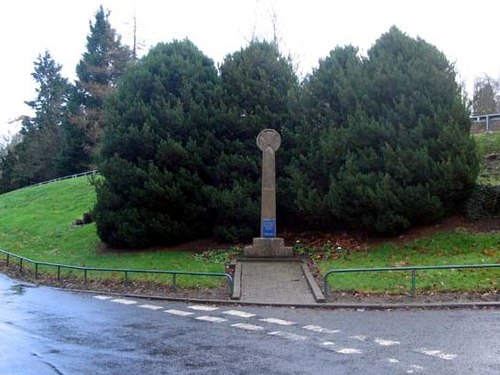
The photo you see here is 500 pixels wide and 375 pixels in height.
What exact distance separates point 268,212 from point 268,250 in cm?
146

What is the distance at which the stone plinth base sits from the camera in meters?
19.5

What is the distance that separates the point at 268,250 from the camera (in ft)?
64.2

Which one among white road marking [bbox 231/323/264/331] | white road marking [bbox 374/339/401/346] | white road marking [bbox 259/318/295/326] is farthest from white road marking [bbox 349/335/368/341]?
white road marking [bbox 231/323/264/331]

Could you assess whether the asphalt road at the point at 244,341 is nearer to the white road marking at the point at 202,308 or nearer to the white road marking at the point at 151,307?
the white road marking at the point at 202,308

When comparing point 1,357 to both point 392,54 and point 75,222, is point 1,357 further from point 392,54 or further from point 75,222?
point 75,222

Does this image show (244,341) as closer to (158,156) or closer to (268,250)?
(268,250)

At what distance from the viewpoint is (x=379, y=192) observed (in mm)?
18906

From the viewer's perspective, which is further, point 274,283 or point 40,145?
point 40,145

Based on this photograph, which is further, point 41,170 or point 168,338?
point 41,170

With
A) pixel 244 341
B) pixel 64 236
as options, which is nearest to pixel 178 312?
pixel 244 341

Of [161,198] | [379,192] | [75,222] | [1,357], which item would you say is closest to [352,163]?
[379,192]

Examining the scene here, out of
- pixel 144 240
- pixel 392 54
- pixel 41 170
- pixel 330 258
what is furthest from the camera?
pixel 41 170

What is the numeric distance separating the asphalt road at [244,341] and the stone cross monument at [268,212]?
239 inches

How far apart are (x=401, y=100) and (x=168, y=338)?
13.2 meters
